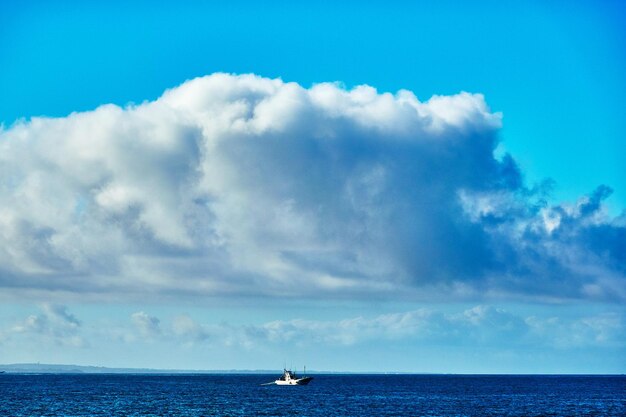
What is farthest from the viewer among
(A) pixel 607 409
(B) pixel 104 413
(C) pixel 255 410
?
(A) pixel 607 409

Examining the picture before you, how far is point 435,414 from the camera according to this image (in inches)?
6516

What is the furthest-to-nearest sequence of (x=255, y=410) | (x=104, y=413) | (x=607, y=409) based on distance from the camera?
1. (x=607, y=409)
2. (x=255, y=410)
3. (x=104, y=413)

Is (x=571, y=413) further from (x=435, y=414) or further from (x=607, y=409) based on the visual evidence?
(x=435, y=414)

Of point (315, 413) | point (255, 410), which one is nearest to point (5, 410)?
point (255, 410)

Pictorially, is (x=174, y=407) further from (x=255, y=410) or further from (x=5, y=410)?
(x=5, y=410)

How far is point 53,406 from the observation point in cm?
17788

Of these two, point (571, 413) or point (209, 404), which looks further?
point (209, 404)

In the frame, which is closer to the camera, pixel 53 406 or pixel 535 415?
pixel 535 415

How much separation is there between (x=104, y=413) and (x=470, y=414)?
7001cm

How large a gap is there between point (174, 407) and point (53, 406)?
25423 mm

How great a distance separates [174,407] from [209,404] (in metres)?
13.3

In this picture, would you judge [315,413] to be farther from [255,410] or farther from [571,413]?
[571,413]

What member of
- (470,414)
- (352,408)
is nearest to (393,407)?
(352,408)

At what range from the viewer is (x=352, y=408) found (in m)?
180
